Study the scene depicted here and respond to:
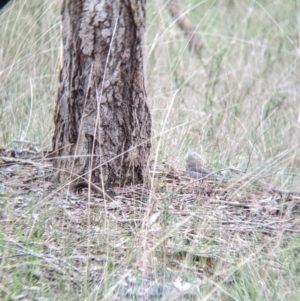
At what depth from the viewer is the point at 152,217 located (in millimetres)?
3256

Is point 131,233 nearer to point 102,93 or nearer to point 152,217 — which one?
point 152,217

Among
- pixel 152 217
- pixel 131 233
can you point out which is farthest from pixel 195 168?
pixel 131 233

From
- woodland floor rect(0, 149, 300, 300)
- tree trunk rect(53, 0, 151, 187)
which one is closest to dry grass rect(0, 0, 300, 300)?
woodland floor rect(0, 149, 300, 300)

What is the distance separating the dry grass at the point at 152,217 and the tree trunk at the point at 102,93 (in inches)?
5.5

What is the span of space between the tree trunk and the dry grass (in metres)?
0.14

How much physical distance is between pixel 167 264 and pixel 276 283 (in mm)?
458

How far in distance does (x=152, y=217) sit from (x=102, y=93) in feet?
2.29

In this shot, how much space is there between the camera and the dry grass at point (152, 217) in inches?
106

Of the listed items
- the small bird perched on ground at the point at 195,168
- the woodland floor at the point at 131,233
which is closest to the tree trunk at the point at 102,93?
the woodland floor at the point at 131,233

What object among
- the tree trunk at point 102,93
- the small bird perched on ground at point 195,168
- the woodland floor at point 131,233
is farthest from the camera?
the small bird perched on ground at point 195,168

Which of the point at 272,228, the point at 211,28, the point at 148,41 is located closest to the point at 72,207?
the point at 272,228

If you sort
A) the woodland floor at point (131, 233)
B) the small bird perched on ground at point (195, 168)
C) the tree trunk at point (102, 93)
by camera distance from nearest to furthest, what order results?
the woodland floor at point (131, 233) < the tree trunk at point (102, 93) < the small bird perched on ground at point (195, 168)

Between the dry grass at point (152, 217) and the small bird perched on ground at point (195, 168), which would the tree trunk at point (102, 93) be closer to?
the dry grass at point (152, 217)

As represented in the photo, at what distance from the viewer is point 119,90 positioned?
347cm
